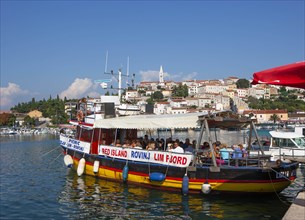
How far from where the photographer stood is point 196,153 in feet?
50.3

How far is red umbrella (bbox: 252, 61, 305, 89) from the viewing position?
30.2 feet

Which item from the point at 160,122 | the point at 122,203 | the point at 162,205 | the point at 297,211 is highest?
the point at 160,122

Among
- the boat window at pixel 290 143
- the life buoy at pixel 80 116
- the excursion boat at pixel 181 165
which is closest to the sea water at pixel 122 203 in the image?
the excursion boat at pixel 181 165

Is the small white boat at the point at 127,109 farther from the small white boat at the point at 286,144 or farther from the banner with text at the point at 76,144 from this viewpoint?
the small white boat at the point at 286,144

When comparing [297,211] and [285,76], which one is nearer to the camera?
[297,211]

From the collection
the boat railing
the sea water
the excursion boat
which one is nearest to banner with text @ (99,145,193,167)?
the excursion boat

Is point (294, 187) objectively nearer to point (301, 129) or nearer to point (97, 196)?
point (97, 196)

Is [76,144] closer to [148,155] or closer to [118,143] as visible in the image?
[118,143]

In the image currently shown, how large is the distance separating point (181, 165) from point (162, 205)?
6.54ft

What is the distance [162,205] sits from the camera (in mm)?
14648

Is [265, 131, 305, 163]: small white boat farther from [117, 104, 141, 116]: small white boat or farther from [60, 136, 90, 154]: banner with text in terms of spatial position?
[60, 136, 90, 154]: banner with text

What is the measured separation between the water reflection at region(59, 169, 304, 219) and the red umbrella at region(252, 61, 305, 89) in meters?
5.62

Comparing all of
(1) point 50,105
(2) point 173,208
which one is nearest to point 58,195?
(2) point 173,208

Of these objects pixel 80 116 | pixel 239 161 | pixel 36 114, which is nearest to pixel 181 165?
pixel 239 161
